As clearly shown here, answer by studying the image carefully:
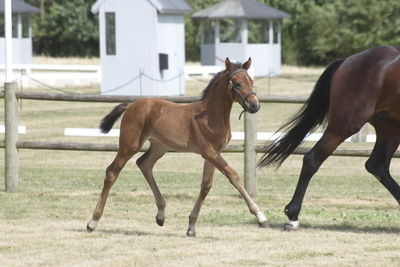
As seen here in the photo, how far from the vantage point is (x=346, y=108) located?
356 inches

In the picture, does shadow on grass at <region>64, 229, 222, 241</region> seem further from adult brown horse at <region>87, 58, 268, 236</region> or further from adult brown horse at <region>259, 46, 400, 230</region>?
adult brown horse at <region>259, 46, 400, 230</region>

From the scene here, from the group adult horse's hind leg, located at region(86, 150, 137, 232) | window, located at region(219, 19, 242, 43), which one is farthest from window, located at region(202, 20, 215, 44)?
adult horse's hind leg, located at region(86, 150, 137, 232)

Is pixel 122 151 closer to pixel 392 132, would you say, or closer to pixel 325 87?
pixel 325 87

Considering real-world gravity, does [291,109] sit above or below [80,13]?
below

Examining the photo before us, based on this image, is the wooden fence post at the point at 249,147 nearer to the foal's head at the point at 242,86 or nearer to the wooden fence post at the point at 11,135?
the wooden fence post at the point at 11,135

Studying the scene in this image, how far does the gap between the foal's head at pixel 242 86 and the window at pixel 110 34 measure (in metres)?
24.3

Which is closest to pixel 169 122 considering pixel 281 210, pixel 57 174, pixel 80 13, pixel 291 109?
pixel 281 210

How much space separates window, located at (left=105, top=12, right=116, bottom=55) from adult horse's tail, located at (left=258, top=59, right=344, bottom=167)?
2345 cm

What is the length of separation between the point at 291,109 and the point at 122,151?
20193mm

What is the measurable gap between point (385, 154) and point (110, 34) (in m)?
23.8

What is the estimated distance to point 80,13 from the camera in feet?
183

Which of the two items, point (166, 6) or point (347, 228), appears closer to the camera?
point (347, 228)

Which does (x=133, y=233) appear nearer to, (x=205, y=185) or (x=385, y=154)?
(x=205, y=185)

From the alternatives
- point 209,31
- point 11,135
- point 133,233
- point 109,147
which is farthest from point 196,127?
point 209,31
